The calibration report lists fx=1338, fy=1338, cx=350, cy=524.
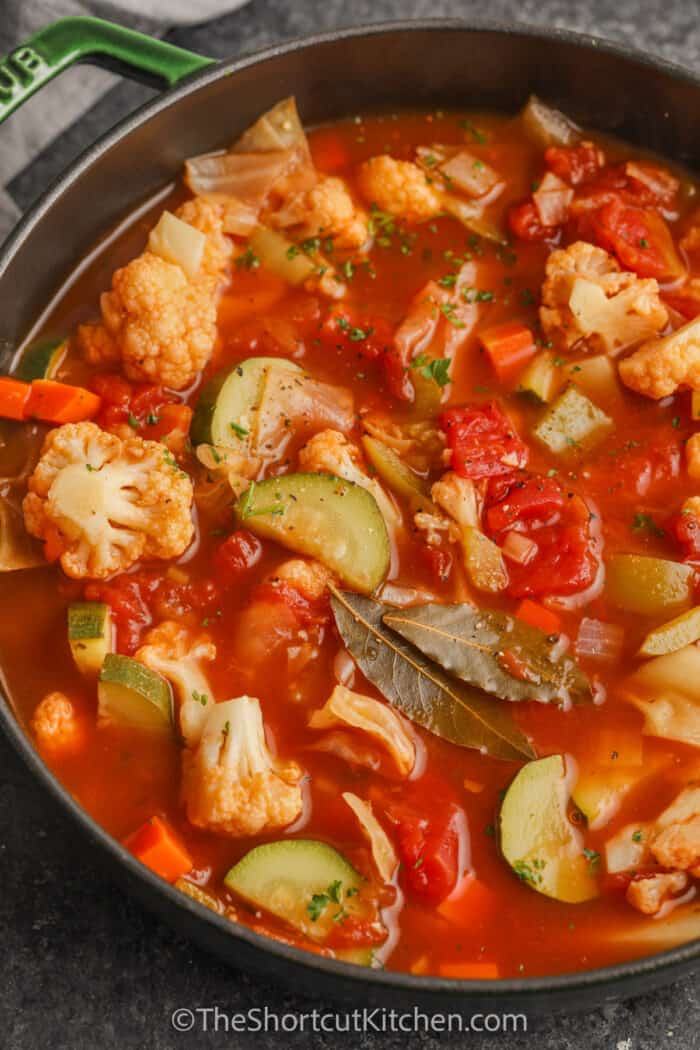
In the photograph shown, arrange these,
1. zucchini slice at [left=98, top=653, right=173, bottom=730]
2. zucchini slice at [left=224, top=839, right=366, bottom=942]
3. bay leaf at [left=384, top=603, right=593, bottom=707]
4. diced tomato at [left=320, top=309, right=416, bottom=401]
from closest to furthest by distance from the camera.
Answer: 1. zucchini slice at [left=224, top=839, right=366, bottom=942]
2. zucchini slice at [left=98, top=653, right=173, bottom=730]
3. bay leaf at [left=384, top=603, right=593, bottom=707]
4. diced tomato at [left=320, top=309, right=416, bottom=401]

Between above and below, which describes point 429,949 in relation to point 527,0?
below

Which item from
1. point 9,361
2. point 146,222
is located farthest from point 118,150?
point 9,361

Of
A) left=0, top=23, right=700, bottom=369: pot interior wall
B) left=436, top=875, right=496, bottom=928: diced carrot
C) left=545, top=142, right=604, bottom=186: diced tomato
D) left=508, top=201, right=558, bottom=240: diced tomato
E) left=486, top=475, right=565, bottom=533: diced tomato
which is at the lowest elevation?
left=436, top=875, right=496, bottom=928: diced carrot

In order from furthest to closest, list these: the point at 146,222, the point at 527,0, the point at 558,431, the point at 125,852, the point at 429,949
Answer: the point at 527,0, the point at 146,222, the point at 558,431, the point at 429,949, the point at 125,852

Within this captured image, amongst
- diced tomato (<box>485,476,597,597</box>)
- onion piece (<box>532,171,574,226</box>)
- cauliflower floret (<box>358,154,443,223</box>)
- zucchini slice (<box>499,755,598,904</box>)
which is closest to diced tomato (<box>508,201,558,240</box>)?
onion piece (<box>532,171,574,226</box>)

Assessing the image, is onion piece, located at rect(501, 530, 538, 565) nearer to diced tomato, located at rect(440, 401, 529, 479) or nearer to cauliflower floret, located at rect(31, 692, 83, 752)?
diced tomato, located at rect(440, 401, 529, 479)

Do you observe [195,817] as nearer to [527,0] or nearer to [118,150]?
[118,150]

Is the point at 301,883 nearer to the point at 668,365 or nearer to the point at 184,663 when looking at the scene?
the point at 184,663

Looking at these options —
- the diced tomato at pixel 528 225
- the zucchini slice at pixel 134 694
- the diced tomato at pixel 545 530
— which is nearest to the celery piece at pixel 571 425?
the diced tomato at pixel 545 530
